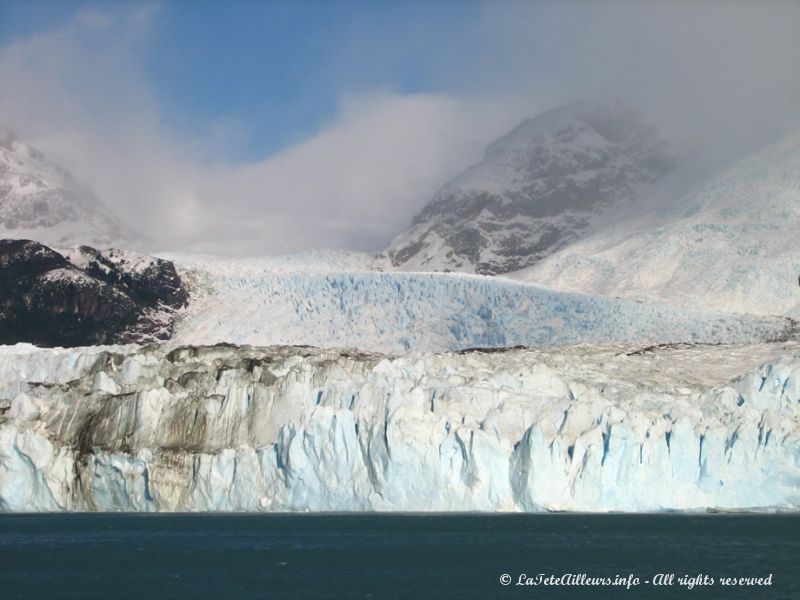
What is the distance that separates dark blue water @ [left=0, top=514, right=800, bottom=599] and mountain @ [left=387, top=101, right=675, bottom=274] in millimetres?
105379

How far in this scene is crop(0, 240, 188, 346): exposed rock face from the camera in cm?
10019

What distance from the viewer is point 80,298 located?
101 metres

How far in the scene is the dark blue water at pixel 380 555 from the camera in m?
35.3

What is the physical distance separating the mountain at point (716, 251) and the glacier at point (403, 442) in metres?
45.2

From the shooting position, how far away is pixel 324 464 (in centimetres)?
5009

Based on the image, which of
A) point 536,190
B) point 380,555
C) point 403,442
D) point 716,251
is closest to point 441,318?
point 716,251

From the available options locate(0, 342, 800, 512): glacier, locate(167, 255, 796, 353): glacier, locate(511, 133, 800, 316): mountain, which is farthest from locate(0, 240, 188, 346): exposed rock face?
locate(0, 342, 800, 512): glacier

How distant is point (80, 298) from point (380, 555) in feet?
215

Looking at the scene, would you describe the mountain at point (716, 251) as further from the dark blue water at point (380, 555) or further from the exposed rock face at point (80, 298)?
the dark blue water at point (380, 555)

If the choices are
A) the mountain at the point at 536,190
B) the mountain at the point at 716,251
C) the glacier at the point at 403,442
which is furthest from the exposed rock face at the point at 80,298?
the mountain at the point at 536,190

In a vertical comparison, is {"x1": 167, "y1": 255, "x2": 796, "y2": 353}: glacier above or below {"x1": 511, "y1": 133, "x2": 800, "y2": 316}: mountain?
below

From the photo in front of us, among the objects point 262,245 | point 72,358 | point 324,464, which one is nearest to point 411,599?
point 324,464

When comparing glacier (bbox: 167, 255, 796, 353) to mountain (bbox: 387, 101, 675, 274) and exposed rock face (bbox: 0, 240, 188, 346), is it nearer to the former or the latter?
exposed rock face (bbox: 0, 240, 188, 346)

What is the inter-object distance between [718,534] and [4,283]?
71.5m
